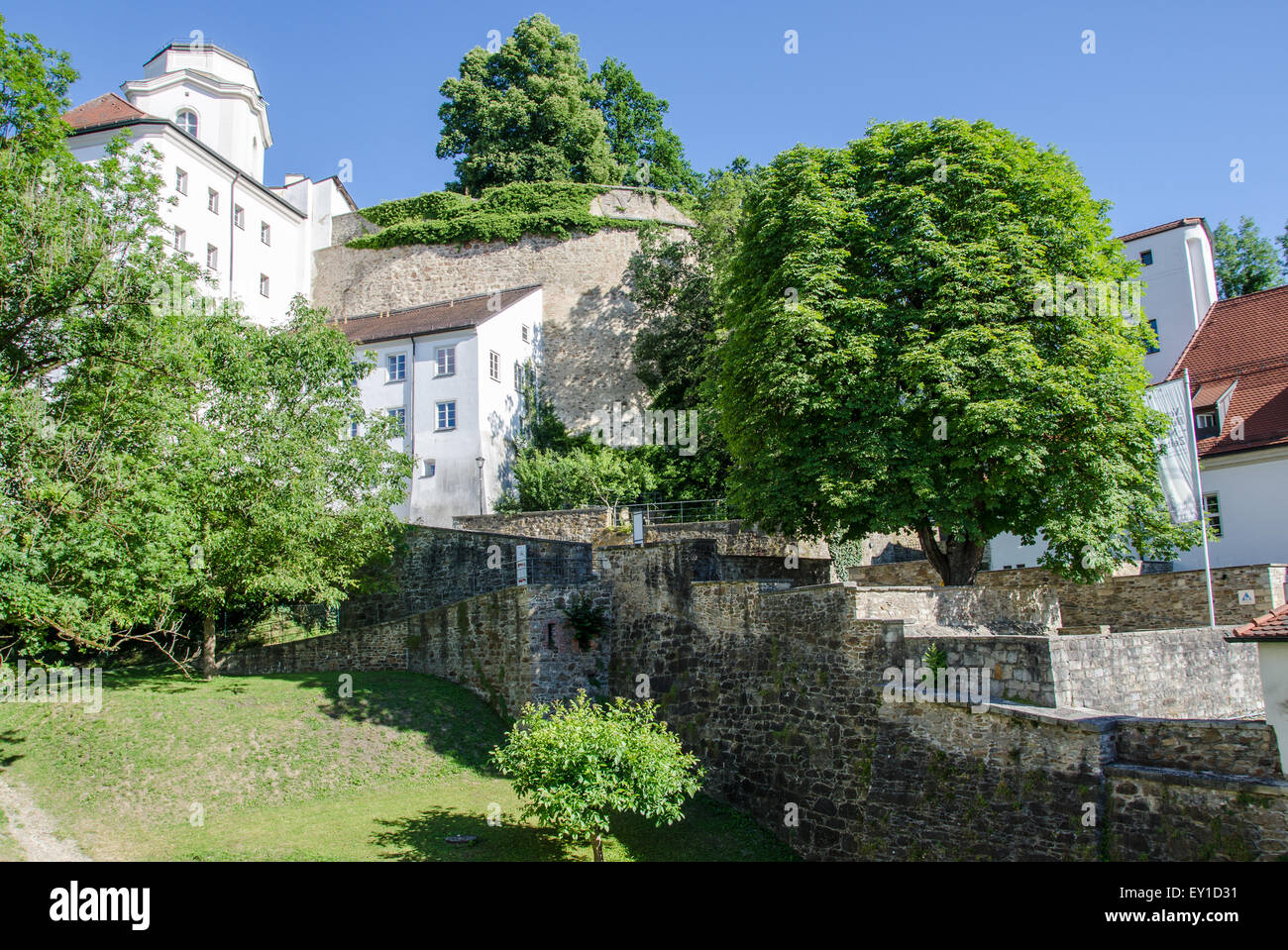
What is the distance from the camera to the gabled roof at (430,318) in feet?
121

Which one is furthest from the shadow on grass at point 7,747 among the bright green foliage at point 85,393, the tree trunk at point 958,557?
the tree trunk at point 958,557

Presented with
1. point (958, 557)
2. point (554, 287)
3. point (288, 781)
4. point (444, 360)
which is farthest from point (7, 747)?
point (554, 287)

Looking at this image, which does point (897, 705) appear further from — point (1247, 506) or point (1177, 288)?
point (1177, 288)

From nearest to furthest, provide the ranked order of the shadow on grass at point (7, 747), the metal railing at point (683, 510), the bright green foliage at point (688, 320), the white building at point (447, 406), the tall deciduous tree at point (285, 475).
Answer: the shadow on grass at point (7, 747), the tall deciduous tree at point (285, 475), the metal railing at point (683, 510), the bright green foliage at point (688, 320), the white building at point (447, 406)

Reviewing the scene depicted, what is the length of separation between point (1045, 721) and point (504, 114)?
147 ft

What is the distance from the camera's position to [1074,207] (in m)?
20.4

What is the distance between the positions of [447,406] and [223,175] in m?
14.5

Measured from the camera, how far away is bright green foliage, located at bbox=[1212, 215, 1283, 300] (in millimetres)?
41438

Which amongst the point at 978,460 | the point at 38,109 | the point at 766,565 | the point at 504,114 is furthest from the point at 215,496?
the point at 504,114

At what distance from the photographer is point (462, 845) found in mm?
16219

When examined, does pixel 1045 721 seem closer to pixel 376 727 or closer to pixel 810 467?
pixel 810 467

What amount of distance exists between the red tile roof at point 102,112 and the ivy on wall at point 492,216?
1103 cm

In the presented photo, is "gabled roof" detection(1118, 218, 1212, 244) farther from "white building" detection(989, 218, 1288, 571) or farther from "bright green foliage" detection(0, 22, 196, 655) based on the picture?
"bright green foliage" detection(0, 22, 196, 655)

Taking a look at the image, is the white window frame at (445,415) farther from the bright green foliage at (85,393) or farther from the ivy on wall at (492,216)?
the bright green foliage at (85,393)
